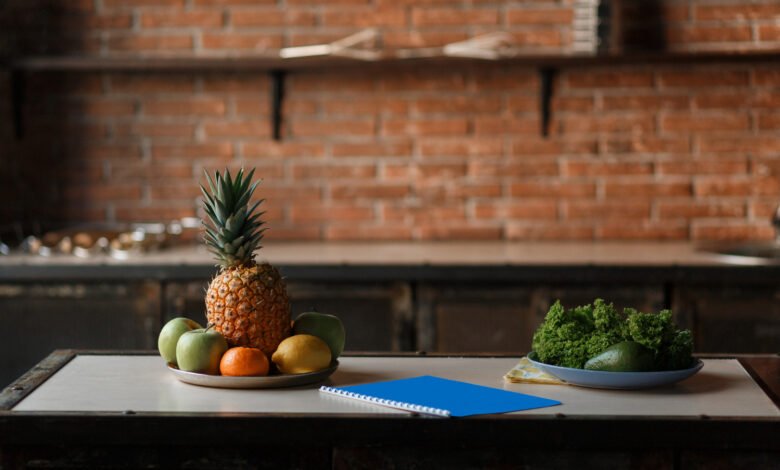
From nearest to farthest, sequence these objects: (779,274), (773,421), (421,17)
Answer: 1. (773,421)
2. (779,274)
3. (421,17)

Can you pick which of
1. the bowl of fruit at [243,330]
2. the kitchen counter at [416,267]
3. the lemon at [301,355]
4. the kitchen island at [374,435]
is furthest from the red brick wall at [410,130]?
the kitchen island at [374,435]

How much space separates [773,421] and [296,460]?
29.5 inches

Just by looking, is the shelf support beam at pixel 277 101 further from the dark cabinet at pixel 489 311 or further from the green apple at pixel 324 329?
the green apple at pixel 324 329

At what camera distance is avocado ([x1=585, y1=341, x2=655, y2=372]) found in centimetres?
186

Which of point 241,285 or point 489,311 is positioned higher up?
point 241,285

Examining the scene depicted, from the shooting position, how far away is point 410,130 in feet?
13.4

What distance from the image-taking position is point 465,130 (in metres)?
4.08

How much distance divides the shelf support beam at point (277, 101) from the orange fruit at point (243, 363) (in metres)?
2.25

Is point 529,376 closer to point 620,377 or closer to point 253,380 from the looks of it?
point 620,377

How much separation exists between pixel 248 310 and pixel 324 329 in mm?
149

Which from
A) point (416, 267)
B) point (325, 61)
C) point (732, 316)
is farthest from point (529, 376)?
point (325, 61)

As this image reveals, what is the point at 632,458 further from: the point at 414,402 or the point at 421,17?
the point at 421,17

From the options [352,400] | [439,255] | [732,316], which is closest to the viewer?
[352,400]

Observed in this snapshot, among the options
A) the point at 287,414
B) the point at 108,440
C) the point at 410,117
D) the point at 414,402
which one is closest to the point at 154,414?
the point at 108,440
